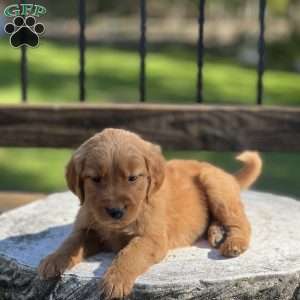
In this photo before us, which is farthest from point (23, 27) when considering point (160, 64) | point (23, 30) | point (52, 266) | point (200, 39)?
Result: point (160, 64)

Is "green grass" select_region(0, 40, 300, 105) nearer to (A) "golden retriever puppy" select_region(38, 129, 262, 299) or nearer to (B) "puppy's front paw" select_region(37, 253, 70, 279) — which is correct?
(A) "golden retriever puppy" select_region(38, 129, 262, 299)

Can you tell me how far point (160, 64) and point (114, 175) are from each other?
21.6ft

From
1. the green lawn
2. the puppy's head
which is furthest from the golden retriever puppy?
the green lawn

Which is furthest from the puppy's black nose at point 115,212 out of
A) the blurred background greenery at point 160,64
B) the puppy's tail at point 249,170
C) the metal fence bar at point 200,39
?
the blurred background greenery at point 160,64

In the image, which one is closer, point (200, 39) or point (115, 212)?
point (115, 212)

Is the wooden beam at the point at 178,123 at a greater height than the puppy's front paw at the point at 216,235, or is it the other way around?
the wooden beam at the point at 178,123

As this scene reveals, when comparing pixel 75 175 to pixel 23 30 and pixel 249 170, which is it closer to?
pixel 249 170

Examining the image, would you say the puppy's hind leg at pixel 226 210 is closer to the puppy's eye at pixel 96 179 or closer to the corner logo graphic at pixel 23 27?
the puppy's eye at pixel 96 179

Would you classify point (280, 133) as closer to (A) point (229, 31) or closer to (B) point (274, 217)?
(B) point (274, 217)

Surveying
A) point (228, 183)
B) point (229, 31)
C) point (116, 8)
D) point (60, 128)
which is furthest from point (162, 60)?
point (228, 183)

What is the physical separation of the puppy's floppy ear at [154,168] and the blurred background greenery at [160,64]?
3.35 meters

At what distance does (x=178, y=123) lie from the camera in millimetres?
4207

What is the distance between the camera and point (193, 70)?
9234 millimetres

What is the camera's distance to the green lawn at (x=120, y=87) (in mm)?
6875
